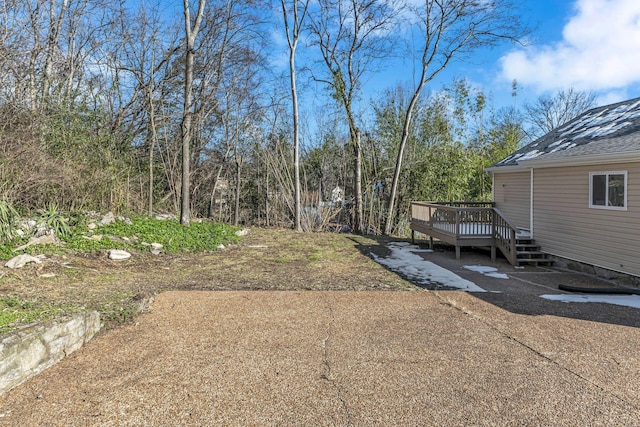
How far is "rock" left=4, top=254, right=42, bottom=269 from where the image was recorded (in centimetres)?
482

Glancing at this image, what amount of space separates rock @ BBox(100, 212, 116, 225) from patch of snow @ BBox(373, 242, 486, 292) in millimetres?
5515

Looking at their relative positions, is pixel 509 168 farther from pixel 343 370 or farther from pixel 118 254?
pixel 118 254

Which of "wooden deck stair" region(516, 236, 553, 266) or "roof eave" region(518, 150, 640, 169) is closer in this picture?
"roof eave" region(518, 150, 640, 169)

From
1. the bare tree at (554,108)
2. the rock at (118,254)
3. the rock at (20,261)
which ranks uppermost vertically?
the bare tree at (554,108)

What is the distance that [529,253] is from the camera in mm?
7832

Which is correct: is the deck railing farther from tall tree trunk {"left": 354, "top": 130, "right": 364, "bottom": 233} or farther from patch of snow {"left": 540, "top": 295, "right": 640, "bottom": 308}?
tall tree trunk {"left": 354, "top": 130, "right": 364, "bottom": 233}

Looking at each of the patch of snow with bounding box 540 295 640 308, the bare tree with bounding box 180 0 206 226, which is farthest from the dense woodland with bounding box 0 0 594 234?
the patch of snow with bounding box 540 295 640 308

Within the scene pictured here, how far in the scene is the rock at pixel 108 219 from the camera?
7331mm

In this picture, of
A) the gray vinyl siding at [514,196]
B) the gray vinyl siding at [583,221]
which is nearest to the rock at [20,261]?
the gray vinyl siding at [583,221]

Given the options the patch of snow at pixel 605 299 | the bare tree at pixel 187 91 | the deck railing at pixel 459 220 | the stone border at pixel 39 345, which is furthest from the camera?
the bare tree at pixel 187 91

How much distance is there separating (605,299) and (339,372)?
4653 mm

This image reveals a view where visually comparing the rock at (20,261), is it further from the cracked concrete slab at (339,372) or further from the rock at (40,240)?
the cracked concrete slab at (339,372)

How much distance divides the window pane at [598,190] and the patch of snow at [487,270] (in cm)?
215

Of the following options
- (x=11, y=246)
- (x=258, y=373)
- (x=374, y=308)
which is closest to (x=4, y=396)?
(x=258, y=373)
